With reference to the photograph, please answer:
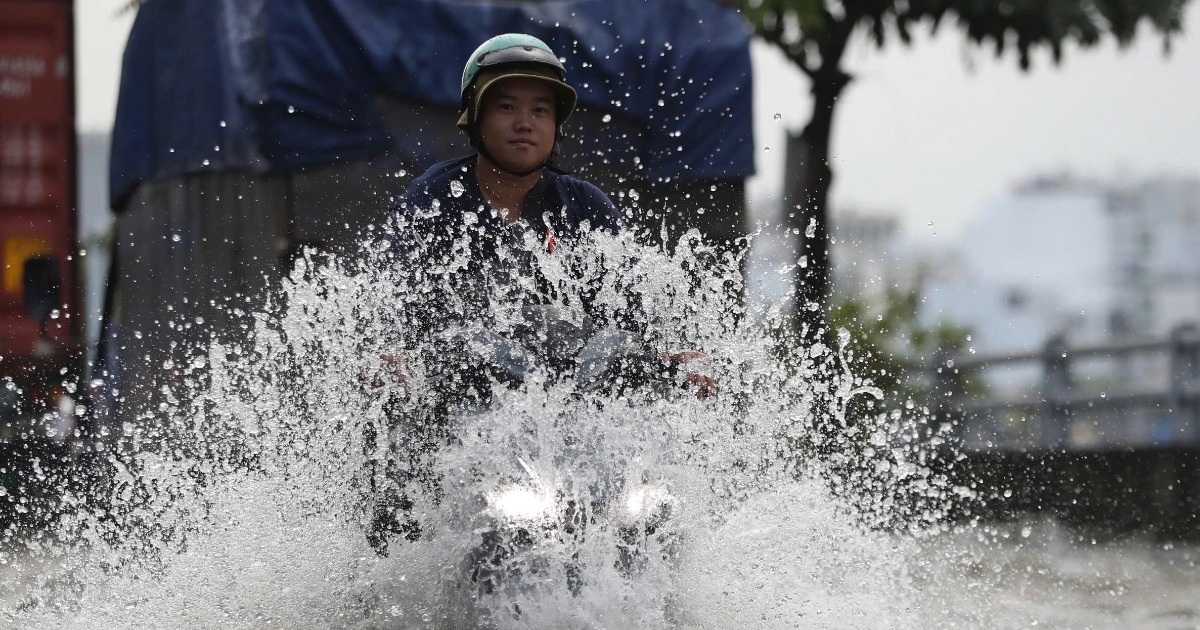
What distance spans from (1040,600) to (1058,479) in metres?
4.53

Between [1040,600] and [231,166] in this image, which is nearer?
[1040,600]

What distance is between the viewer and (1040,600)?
547 cm

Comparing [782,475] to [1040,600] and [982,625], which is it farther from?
[1040,600]

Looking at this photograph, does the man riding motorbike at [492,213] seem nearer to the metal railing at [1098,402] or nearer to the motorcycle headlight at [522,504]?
the motorcycle headlight at [522,504]

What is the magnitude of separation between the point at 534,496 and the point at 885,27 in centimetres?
1290

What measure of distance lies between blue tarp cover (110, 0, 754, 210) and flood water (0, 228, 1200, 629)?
252 centimetres

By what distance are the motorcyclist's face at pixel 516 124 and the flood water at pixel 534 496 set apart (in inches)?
12.4

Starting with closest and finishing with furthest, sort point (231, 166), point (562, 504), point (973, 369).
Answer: point (562, 504) < point (231, 166) < point (973, 369)

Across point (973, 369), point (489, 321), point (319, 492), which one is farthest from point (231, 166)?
point (973, 369)

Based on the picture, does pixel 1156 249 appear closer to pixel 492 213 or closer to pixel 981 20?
pixel 981 20

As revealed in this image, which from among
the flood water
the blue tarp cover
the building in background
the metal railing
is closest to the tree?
the metal railing

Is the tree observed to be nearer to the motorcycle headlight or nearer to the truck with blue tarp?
the truck with blue tarp

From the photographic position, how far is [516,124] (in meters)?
4.12

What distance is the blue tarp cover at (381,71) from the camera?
A: 7867 millimetres
